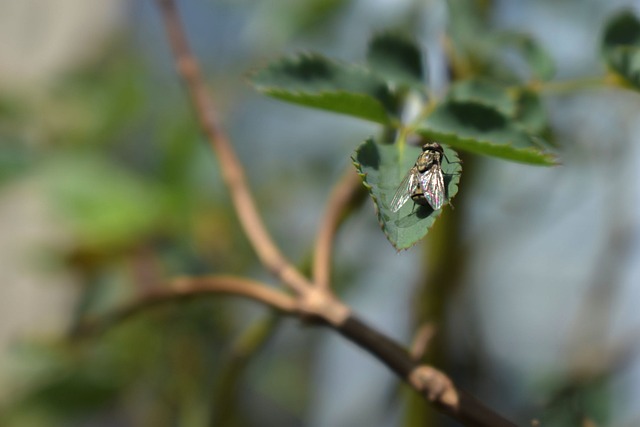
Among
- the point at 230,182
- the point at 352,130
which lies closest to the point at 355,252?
the point at 352,130

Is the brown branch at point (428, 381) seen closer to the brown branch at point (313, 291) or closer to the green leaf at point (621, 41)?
the brown branch at point (313, 291)

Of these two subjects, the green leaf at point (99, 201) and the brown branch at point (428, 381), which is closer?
the brown branch at point (428, 381)

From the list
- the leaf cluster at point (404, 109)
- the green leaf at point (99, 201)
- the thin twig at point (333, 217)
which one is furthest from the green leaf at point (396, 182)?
the green leaf at point (99, 201)

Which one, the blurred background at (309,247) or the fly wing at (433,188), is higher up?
the fly wing at (433,188)

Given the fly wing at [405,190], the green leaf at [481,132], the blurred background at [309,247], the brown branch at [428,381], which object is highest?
the green leaf at [481,132]

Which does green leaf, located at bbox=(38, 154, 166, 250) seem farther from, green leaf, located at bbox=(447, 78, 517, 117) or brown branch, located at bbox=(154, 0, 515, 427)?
green leaf, located at bbox=(447, 78, 517, 117)

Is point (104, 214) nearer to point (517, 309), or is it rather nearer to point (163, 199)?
point (163, 199)

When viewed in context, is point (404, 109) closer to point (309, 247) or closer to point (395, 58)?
point (395, 58)
